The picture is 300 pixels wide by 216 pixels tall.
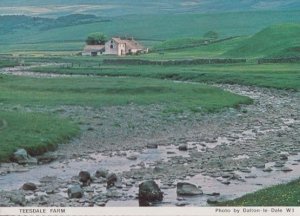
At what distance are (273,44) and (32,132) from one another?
402 feet

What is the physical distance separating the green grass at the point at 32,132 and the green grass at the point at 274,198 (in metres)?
16.2

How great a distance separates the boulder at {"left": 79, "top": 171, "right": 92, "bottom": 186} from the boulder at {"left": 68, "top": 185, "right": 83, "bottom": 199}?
245 centimetres

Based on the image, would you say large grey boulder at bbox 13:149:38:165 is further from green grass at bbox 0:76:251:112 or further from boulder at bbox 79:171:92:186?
green grass at bbox 0:76:251:112

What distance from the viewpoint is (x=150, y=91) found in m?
76.1

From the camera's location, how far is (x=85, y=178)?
33.3m

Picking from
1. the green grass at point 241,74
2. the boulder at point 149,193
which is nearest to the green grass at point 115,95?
the green grass at point 241,74

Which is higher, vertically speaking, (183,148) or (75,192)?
(75,192)

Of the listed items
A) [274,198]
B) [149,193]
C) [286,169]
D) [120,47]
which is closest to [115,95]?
[286,169]

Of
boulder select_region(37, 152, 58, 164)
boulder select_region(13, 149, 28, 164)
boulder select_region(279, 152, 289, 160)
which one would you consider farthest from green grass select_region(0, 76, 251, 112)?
boulder select_region(13, 149, 28, 164)

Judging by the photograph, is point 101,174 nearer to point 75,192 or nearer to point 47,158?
point 75,192

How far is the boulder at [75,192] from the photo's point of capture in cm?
2958

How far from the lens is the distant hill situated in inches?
5657

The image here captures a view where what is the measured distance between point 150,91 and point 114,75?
37093mm

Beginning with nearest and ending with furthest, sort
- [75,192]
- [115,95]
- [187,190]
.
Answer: [75,192] < [187,190] < [115,95]
